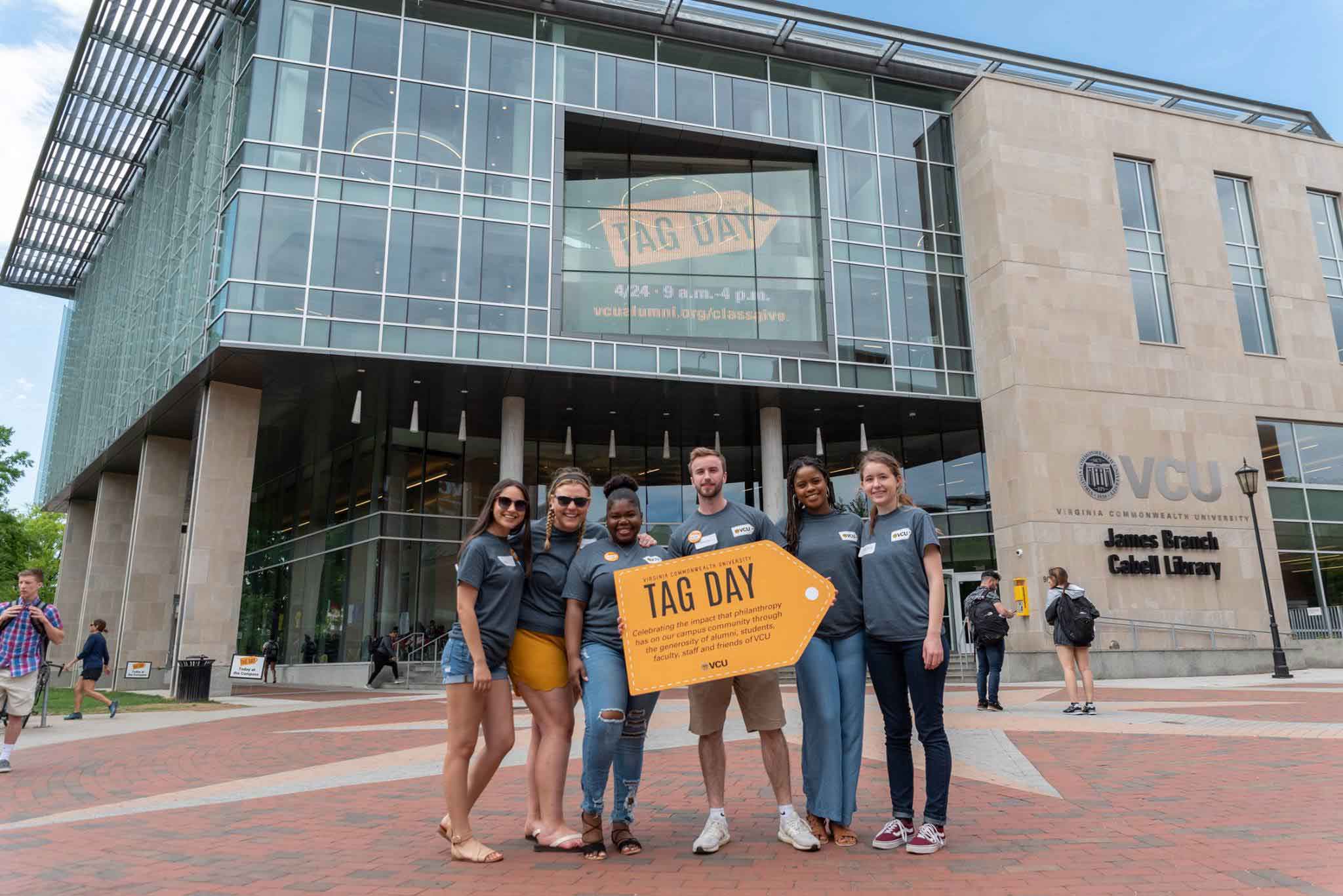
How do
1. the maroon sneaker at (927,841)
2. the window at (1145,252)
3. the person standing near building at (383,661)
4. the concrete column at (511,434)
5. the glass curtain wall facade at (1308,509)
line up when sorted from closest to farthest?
the maroon sneaker at (927,841)
the person standing near building at (383,661)
the concrete column at (511,434)
the glass curtain wall facade at (1308,509)
the window at (1145,252)

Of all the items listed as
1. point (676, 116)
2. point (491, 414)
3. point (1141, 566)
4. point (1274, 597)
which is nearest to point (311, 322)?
point (491, 414)

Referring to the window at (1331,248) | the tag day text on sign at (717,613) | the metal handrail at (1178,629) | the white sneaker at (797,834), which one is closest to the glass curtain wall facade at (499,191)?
the metal handrail at (1178,629)

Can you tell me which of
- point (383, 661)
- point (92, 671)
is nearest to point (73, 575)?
point (383, 661)

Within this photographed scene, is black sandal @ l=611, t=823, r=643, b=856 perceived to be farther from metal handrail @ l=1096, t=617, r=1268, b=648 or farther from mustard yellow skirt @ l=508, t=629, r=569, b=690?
metal handrail @ l=1096, t=617, r=1268, b=648

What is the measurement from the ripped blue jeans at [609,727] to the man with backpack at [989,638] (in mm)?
8251

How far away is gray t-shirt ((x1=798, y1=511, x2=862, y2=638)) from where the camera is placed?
179 inches

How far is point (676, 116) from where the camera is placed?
25500 millimetres

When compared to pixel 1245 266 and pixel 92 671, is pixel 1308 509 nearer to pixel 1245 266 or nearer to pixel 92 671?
pixel 1245 266

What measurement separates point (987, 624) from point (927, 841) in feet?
26.0

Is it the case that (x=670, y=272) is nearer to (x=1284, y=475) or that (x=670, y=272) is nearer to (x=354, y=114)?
(x=354, y=114)

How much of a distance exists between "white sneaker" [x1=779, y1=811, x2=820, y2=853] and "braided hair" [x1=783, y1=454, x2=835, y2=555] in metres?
1.38

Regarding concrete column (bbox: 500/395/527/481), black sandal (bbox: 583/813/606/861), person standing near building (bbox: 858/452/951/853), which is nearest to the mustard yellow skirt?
black sandal (bbox: 583/813/606/861)

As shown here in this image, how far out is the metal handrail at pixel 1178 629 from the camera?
22.8m

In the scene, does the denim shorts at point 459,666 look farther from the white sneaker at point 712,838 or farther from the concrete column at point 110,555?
the concrete column at point 110,555
